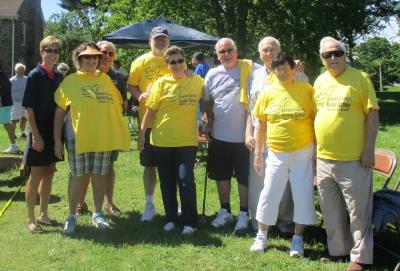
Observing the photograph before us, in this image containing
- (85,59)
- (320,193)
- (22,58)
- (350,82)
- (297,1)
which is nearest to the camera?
(350,82)

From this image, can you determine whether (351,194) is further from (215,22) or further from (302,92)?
(215,22)

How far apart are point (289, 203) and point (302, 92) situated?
1304 mm

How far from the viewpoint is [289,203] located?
5145 mm

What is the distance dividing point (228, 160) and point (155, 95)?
1.02 m

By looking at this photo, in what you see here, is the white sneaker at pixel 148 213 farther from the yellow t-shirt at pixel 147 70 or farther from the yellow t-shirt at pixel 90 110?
the yellow t-shirt at pixel 147 70

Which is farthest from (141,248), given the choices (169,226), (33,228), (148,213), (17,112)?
(17,112)

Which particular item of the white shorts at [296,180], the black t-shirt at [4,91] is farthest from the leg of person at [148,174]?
the black t-shirt at [4,91]

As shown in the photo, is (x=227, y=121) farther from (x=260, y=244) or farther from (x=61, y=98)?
(x=61, y=98)

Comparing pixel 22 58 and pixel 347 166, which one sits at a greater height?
pixel 22 58

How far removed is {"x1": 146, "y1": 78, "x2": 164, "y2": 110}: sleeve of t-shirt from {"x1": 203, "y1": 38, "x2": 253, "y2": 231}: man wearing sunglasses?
48 centimetres

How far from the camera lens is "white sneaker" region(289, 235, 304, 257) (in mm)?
4488

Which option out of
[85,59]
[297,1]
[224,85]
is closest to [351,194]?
[224,85]

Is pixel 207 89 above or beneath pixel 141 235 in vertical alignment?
above

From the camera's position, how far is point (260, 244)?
462cm
